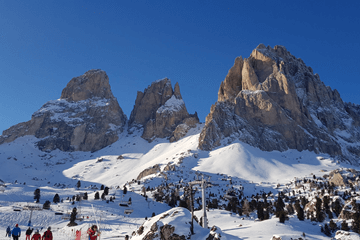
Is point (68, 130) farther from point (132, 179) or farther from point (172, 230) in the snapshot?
point (172, 230)

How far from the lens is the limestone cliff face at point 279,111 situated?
5326 inches

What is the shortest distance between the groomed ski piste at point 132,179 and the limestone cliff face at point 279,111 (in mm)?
9331

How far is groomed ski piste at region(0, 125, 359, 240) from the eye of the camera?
119 feet

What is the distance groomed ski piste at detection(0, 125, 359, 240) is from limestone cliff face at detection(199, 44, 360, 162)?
9331 millimetres

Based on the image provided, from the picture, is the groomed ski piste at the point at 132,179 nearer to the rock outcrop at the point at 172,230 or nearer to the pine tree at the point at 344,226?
the rock outcrop at the point at 172,230

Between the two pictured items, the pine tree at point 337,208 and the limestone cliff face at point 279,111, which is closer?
the pine tree at point 337,208

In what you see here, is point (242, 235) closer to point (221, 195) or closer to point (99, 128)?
point (221, 195)

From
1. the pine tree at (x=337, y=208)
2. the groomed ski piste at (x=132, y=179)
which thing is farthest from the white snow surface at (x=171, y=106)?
the pine tree at (x=337, y=208)

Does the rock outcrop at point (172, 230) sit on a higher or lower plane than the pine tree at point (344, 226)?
higher

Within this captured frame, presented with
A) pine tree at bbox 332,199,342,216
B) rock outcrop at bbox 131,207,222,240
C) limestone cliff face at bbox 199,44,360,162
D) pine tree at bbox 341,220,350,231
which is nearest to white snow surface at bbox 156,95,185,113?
limestone cliff face at bbox 199,44,360,162

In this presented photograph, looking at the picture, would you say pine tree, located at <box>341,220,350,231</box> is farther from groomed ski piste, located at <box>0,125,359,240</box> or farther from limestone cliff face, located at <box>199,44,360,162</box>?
limestone cliff face, located at <box>199,44,360,162</box>

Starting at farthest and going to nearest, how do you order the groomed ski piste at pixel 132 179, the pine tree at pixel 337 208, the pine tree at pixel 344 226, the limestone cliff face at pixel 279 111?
the limestone cliff face at pixel 279 111
the pine tree at pixel 337 208
the groomed ski piste at pixel 132 179
the pine tree at pixel 344 226

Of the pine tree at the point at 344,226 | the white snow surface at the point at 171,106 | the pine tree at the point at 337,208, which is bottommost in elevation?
the pine tree at the point at 344,226

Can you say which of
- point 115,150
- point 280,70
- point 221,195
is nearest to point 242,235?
point 221,195
